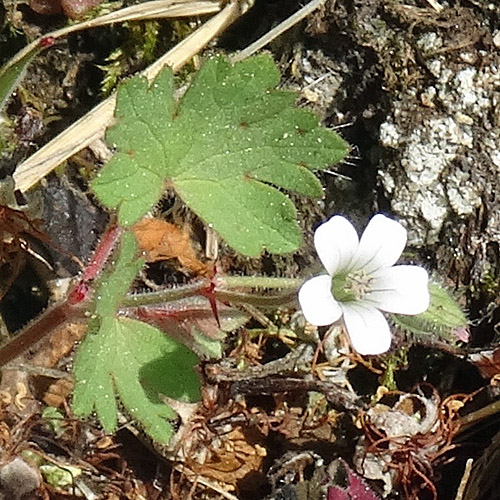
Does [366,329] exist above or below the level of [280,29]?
below

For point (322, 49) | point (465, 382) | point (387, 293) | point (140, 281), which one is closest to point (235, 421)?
point (140, 281)

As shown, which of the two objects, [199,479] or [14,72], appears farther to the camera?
[199,479]

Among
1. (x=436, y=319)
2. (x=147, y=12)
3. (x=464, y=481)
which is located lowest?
(x=464, y=481)

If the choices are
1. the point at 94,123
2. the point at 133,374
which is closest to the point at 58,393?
the point at 133,374

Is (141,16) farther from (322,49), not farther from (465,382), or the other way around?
(465,382)

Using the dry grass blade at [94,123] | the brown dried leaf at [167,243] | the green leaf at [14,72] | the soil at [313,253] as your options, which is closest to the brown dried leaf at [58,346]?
the soil at [313,253]

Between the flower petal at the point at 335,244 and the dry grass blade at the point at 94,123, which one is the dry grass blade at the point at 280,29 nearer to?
the dry grass blade at the point at 94,123

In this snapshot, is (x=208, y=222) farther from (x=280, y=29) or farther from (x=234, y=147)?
(x=280, y=29)
